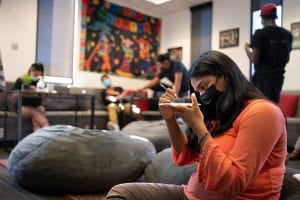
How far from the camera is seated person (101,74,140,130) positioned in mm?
4879

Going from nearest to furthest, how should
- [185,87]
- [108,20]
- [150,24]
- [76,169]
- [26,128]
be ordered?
[76,169]
[26,128]
[185,87]
[108,20]
[150,24]

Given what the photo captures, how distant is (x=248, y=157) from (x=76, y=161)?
129cm

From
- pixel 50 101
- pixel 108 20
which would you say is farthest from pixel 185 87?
pixel 108 20

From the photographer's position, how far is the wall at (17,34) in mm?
4641

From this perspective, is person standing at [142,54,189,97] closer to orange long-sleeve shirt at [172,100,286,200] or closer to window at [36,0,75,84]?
window at [36,0,75,84]

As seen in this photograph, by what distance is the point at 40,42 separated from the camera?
505cm

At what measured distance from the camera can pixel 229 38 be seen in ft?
18.1

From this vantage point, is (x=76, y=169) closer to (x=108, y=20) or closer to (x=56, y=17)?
(x=56, y=17)

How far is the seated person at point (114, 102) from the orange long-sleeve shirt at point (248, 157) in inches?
148

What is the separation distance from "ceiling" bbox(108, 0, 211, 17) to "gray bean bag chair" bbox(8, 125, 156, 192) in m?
4.42

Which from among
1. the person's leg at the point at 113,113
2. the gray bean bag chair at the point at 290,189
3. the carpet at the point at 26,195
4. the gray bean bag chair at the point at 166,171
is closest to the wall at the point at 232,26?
the person's leg at the point at 113,113

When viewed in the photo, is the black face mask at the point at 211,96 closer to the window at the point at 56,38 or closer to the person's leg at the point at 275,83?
the person's leg at the point at 275,83

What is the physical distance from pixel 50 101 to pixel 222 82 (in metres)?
4.14

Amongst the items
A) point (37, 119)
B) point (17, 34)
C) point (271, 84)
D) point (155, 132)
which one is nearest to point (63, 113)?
point (37, 119)
